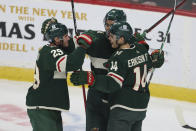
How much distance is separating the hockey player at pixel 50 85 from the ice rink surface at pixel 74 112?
1434mm

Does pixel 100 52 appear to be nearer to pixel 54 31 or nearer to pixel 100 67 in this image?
pixel 100 67

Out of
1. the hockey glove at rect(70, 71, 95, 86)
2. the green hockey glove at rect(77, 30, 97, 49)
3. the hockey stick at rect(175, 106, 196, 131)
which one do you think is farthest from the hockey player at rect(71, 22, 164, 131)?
the hockey stick at rect(175, 106, 196, 131)

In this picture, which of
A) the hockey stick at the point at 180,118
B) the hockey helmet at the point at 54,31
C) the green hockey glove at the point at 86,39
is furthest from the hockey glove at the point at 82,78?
the hockey stick at the point at 180,118

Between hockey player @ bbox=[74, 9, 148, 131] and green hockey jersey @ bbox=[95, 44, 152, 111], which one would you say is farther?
hockey player @ bbox=[74, 9, 148, 131]

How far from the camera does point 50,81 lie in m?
3.34

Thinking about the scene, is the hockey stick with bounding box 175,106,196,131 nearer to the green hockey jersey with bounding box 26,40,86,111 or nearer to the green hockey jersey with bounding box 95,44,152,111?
the green hockey jersey with bounding box 95,44,152,111

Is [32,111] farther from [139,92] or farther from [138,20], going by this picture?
[138,20]

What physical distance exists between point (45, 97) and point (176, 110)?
9.45ft

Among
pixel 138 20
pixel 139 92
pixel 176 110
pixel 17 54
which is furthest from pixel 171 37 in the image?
pixel 139 92

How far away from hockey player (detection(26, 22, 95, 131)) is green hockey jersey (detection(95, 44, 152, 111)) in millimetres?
272

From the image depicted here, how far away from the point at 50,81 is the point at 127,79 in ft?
1.99

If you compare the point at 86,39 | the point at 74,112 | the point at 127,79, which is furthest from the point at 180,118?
the point at 86,39

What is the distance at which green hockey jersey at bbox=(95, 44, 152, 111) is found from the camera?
9.95 ft

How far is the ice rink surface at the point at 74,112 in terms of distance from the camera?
494 cm
